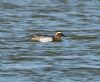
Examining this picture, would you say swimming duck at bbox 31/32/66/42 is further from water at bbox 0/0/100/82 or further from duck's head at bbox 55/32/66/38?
water at bbox 0/0/100/82

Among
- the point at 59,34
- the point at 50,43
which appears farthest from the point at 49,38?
the point at 59,34

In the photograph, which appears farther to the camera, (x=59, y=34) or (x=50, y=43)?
(x=59, y=34)

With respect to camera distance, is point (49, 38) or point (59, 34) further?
point (59, 34)

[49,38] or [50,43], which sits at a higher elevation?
[49,38]

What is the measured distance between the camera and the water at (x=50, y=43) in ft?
61.2

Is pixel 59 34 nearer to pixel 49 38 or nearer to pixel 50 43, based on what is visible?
pixel 49 38

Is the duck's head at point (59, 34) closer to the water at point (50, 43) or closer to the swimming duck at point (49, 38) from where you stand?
the swimming duck at point (49, 38)

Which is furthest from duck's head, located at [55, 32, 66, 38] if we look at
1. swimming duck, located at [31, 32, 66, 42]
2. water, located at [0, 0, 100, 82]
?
water, located at [0, 0, 100, 82]

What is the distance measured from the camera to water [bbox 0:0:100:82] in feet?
61.2

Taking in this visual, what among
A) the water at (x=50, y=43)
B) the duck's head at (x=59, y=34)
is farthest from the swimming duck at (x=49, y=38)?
the water at (x=50, y=43)

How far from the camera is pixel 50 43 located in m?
23.9

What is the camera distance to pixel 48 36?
79.0 feet

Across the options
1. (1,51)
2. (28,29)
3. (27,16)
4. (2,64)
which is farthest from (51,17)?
(2,64)

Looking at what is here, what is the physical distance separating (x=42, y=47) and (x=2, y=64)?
10.5ft
